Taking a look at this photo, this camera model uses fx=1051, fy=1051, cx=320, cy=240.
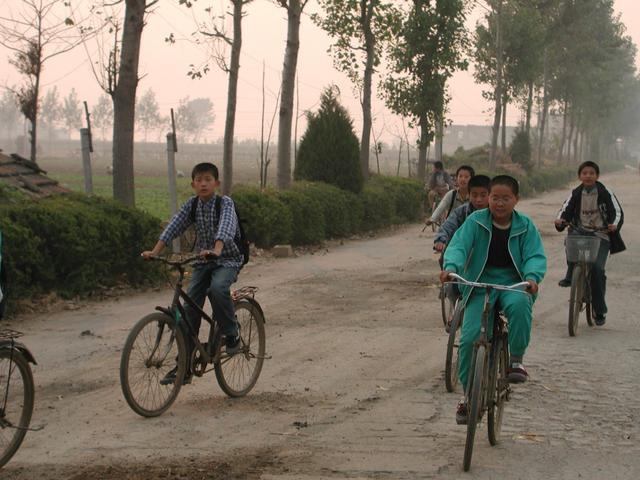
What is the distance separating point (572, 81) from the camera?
72750 mm

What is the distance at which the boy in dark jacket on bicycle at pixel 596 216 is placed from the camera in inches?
457

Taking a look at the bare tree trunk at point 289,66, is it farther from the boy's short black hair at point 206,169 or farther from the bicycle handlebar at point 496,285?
the bicycle handlebar at point 496,285

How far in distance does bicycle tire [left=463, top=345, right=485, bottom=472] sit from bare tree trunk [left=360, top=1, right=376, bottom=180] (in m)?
24.5

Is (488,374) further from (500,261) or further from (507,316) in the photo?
(500,261)

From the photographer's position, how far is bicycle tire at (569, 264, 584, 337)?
1100cm

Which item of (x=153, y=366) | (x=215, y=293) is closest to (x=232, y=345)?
(x=215, y=293)

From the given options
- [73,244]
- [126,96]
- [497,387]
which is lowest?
[497,387]

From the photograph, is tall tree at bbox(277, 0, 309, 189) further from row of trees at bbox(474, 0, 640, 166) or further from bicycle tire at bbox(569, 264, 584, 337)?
row of trees at bbox(474, 0, 640, 166)

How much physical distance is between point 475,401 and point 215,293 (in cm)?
241

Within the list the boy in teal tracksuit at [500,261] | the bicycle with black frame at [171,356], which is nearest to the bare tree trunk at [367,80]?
the bicycle with black frame at [171,356]

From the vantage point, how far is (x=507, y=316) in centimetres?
640

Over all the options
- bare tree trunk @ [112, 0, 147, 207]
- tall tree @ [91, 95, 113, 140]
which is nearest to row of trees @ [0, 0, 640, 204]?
bare tree trunk @ [112, 0, 147, 207]

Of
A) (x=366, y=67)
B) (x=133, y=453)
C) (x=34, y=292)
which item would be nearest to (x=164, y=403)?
(x=133, y=453)

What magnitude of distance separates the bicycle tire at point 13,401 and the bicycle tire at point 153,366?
2.87 feet
